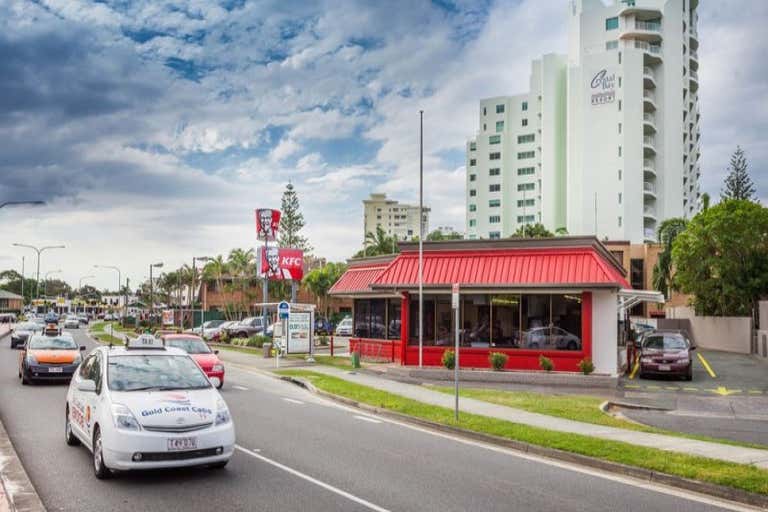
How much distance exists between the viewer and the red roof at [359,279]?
3203cm

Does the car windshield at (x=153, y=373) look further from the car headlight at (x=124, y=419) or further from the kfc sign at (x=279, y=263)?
the kfc sign at (x=279, y=263)

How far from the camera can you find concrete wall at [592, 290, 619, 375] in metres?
24.0

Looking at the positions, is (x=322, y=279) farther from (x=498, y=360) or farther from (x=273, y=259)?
(x=498, y=360)

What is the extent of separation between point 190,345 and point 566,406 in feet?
37.9

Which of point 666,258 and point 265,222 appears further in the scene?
point 666,258

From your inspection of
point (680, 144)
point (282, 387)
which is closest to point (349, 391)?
point (282, 387)

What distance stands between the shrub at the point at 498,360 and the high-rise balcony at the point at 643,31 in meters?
78.6

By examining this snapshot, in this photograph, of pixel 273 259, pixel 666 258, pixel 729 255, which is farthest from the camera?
pixel 666 258

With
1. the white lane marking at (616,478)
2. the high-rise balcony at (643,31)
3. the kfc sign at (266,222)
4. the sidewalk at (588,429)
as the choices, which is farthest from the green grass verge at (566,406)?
the high-rise balcony at (643,31)

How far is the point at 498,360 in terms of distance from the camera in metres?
24.3

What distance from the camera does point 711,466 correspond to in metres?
10.2

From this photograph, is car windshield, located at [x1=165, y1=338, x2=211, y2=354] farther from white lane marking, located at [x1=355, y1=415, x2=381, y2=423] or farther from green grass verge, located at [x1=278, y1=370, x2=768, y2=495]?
white lane marking, located at [x1=355, y1=415, x2=381, y2=423]

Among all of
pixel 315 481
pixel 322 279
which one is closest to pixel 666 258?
pixel 322 279

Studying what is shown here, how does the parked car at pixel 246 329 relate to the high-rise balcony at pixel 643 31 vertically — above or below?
below
